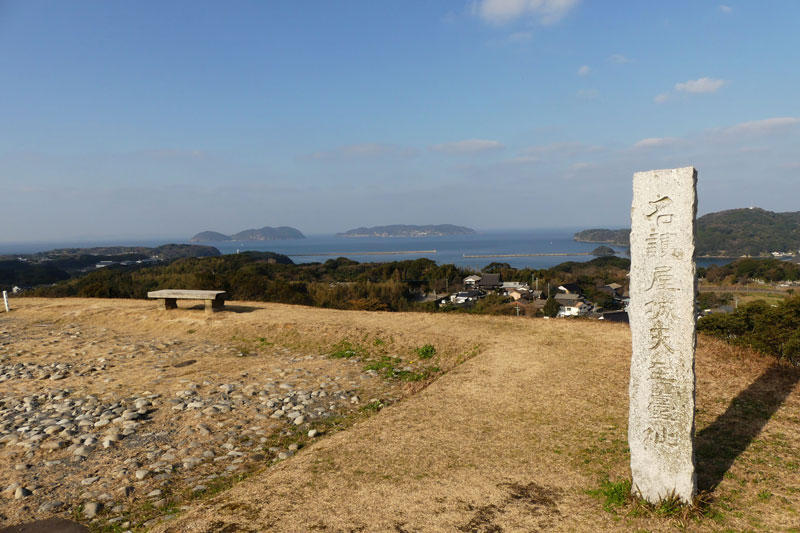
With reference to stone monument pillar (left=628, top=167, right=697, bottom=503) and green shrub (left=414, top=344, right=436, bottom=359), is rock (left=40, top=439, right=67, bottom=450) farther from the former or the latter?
stone monument pillar (left=628, top=167, right=697, bottom=503)

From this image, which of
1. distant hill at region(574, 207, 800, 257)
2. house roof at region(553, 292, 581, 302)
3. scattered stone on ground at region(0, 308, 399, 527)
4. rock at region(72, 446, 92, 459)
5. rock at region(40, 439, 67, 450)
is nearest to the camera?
scattered stone on ground at region(0, 308, 399, 527)

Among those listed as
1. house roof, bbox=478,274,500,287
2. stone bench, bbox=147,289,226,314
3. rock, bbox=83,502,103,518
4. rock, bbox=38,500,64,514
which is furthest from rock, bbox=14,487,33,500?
house roof, bbox=478,274,500,287

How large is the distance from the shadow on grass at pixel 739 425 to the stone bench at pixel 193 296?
14699 millimetres

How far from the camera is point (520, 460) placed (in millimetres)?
5250

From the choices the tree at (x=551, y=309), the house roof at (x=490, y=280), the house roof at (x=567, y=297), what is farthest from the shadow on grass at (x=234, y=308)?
the house roof at (x=490, y=280)

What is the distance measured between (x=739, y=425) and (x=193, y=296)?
1577 centimetres

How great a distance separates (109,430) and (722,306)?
6369 centimetres

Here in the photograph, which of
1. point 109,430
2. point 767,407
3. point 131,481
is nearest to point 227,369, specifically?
point 109,430

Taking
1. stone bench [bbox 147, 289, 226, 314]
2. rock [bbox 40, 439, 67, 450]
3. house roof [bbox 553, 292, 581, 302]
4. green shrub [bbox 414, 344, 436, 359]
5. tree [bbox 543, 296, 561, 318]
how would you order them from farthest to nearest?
house roof [bbox 553, 292, 581, 302] → tree [bbox 543, 296, 561, 318] → stone bench [bbox 147, 289, 226, 314] → green shrub [bbox 414, 344, 436, 359] → rock [bbox 40, 439, 67, 450]

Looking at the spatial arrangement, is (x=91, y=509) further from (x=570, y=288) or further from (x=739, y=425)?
(x=570, y=288)

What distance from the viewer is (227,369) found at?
10.2 m

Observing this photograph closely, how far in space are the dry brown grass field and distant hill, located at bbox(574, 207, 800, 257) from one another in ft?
411

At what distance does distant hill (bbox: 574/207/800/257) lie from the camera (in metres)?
118

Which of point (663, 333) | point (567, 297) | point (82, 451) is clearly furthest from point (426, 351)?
point (567, 297)
